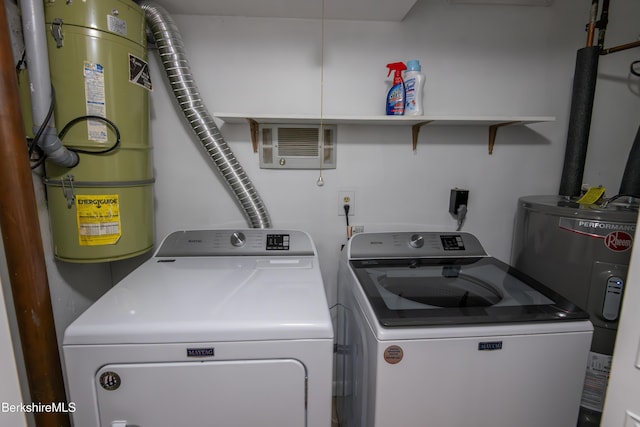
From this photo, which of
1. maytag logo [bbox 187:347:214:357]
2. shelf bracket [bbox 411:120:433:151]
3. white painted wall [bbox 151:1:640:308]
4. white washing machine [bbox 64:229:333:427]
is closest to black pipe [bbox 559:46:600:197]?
white painted wall [bbox 151:1:640:308]

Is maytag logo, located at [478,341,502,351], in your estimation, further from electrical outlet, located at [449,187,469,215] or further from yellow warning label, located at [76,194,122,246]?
yellow warning label, located at [76,194,122,246]

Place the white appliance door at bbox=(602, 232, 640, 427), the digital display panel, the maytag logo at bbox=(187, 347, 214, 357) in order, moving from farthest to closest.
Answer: the digital display panel, the maytag logo at bbox=(187, 347, 214, 357), the white appliance door at bbox=(602, 232, 640, 427)

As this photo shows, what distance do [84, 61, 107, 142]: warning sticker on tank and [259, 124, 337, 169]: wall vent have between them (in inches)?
28.5

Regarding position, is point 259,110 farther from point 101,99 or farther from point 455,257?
point 455,257

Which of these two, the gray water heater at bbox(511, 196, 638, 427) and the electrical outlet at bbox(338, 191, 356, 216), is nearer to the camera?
the gray water heater at bbox(511, 196, 638, 427)

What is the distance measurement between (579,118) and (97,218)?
2.43 m

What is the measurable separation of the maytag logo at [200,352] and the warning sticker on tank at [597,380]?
160 cm

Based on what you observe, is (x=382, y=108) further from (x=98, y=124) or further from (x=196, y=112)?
(x=98, y=124)

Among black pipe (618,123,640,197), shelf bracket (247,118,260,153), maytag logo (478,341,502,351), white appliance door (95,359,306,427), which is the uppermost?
shelf bracket (247,118,260,153)

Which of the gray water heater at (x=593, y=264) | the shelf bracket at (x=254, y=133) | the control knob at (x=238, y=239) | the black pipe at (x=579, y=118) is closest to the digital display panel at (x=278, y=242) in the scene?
the control knob at (x=238, y=239)

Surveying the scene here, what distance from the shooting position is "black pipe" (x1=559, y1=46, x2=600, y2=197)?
62.7 inches

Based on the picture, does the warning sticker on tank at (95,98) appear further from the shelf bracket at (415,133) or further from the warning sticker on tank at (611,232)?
the warning sticker on tank at (611,232)

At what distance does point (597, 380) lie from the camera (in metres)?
1.33

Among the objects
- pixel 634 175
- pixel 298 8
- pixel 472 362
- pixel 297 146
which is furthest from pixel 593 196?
pixel 298 8
